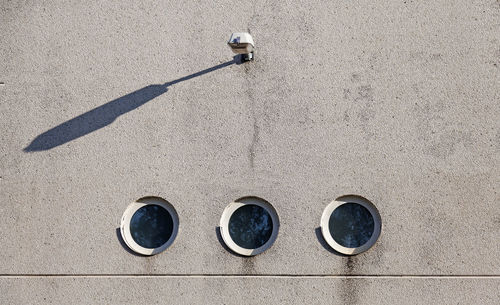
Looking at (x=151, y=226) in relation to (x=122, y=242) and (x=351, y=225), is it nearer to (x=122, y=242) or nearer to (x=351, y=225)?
(x=122, y=242)

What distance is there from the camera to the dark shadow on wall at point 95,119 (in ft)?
23.6

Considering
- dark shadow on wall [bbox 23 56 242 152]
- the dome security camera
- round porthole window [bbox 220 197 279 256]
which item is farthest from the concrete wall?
the dome security camera

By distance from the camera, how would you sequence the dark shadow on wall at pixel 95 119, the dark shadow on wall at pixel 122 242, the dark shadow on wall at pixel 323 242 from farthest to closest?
the dark shadow on wall at pixel 95 119
the dark shadow on wall at pixel 122 242
the dark shadow on wall at pixel 323 242

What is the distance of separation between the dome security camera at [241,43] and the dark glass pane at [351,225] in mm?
2231

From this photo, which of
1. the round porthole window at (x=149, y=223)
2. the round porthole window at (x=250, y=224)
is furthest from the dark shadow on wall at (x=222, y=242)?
the round porthole window at (x=149, y=223)

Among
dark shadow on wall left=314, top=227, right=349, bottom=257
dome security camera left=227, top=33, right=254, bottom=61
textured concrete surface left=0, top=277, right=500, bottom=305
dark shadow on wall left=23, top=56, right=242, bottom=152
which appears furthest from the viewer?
dark shadow on wall left=23, top=56, right=242, bottom=152

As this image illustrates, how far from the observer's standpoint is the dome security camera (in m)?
6.36

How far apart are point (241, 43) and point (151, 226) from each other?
257 centimetres

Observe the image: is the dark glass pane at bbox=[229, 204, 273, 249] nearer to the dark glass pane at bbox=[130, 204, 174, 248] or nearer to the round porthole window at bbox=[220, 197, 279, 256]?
the round porthole window at bbox=[220, 197, 279, 256]

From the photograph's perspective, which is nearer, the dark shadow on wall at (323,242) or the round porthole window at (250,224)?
the dark shadow on wall at (323,242)

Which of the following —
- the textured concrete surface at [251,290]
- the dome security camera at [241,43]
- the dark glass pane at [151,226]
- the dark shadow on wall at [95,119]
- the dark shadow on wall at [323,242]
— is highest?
the dome security camera at [241,43]

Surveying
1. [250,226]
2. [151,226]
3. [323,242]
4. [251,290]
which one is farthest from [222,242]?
[323,242]

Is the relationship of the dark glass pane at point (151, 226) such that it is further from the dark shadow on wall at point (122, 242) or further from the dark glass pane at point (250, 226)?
the dark glass pane at point (250, 226)

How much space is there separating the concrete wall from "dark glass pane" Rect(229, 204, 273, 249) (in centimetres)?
20
